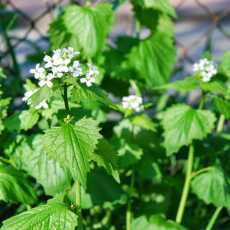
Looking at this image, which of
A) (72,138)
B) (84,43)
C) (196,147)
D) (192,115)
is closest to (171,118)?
(192,115)

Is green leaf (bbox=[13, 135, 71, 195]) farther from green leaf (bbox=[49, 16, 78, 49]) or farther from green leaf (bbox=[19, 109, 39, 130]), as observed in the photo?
green leaf (bbox=[49, 16, 78, 49])

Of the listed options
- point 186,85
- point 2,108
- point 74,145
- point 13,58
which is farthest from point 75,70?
point 13,58

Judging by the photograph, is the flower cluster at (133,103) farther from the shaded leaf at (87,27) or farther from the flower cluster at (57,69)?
the flower cluster at (57,69)

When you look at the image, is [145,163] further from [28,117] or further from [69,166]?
[69,166]

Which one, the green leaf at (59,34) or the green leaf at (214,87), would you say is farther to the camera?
the green leaf at (59,34)

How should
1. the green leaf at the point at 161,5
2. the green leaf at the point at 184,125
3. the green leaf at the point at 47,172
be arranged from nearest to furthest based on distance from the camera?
the green leaf at the point at 47,172 → the green leaf at the point at 184,125 → the green leaf at the point at 161,5

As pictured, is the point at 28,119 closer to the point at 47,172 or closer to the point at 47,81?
the point at 47,172

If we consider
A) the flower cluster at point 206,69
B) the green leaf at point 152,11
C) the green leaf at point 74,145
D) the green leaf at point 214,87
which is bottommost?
the green leaf at point 74,145

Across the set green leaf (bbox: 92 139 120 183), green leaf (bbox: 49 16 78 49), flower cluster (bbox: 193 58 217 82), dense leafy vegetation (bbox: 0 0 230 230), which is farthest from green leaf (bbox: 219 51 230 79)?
green leaf (bbox: 92 139 120 183)

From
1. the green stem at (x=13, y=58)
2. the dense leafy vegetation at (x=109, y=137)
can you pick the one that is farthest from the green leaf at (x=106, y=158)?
the green stem at (x=13, y=58)
